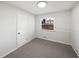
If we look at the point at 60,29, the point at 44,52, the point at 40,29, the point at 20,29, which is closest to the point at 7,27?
the point at 20,29

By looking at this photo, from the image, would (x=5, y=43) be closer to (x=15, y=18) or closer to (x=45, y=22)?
(x=15, y=18)

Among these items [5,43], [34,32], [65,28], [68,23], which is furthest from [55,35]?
[5,43]

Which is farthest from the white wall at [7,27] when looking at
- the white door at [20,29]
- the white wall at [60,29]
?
the white wall at [60,29]

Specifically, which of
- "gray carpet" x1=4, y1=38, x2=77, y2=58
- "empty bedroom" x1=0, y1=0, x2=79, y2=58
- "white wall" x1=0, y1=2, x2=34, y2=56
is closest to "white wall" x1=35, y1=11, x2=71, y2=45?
"empty bedroom" x1=0, y1=0, x2=79, y2=58

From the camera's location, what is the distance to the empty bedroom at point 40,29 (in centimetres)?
230

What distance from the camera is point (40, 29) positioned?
16.5 ft

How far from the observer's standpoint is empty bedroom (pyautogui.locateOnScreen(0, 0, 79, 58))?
2.30m

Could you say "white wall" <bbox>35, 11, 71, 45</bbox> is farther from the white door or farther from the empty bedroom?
the white door

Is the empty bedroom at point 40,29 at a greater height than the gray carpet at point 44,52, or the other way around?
the empty bedroom at point 40,29

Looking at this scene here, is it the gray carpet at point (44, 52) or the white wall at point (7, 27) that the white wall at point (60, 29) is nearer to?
the gray carpet at point (44, 52)

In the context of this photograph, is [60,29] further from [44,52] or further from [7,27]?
[7,27]

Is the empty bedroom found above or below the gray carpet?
above

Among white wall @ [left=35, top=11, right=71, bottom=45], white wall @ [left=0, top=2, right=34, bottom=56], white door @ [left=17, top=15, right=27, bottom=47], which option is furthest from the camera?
white wall @ [left=35, top=11, right=71, bottom=45]

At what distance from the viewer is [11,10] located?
104 inches
